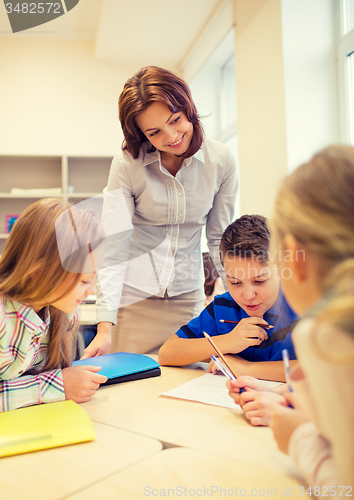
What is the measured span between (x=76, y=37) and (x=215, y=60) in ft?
4.76

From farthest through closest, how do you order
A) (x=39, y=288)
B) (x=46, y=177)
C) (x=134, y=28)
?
(x=46, y=177), (x=134, y=28), (x=39, y=288)

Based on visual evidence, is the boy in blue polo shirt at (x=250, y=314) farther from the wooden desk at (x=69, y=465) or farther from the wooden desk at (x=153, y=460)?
the wooden desk at (x=69, y=465)

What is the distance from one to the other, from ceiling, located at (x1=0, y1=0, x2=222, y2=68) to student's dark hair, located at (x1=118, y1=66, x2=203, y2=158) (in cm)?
213

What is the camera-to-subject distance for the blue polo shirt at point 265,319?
110 cm

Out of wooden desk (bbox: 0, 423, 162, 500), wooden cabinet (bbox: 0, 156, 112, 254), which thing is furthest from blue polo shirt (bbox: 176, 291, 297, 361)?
wooden cabinet (bbox: 0, 156, 112, 254)

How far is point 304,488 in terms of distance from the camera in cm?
48

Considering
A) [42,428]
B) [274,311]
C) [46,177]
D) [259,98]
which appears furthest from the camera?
[46,177]

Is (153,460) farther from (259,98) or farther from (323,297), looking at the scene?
(259,98)

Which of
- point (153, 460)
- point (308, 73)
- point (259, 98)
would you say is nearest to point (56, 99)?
point (259, 98)

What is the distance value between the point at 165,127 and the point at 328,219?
965 mm

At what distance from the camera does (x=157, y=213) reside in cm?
139

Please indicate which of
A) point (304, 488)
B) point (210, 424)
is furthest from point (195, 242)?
point (304, 488)

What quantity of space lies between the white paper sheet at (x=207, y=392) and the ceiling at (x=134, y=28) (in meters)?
2.92

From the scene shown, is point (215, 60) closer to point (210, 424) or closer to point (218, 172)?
point (218, 172)
